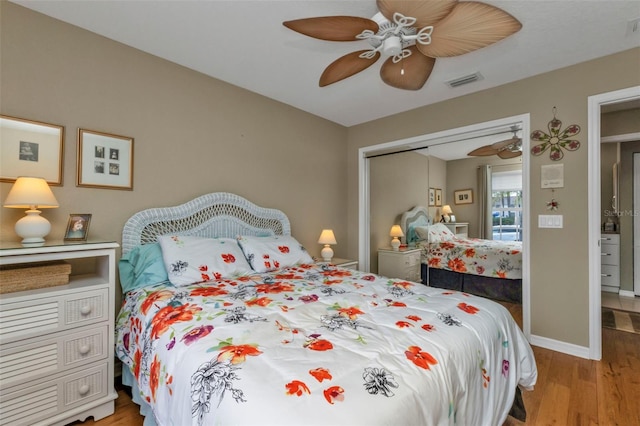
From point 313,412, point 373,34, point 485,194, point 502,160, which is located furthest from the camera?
point 485,194

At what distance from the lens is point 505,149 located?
9.64 feet

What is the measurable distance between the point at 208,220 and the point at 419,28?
222 centimetres

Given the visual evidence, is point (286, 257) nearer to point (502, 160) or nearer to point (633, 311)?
point (502, 160)

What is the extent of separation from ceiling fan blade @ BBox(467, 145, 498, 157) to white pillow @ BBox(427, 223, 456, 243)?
0.86 meters

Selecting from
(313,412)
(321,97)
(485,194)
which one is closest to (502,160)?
(485,194)

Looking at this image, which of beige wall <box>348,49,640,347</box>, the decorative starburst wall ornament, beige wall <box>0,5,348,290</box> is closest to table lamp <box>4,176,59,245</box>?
beige wall <box>0,5,348,290</box>

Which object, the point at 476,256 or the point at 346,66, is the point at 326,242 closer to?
the point at 476,256

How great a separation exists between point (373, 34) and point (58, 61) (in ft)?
7.01

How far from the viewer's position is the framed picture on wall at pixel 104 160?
208 centimetres

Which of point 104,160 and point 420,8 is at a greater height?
point 420,8

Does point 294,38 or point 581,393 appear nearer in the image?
point 581,393

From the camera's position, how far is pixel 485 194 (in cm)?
316

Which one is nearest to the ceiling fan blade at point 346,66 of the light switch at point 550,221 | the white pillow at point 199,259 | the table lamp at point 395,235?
the white pillow at point 199,259

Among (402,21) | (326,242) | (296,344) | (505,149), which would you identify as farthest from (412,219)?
(296,344)
